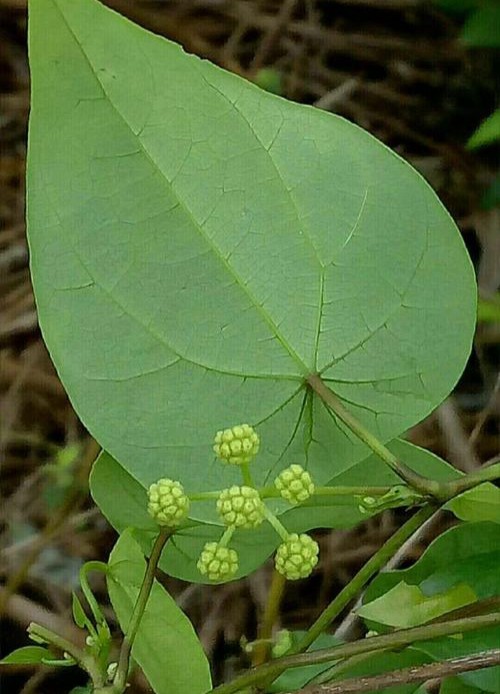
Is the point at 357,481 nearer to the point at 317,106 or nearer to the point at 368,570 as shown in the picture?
the point at 368,570

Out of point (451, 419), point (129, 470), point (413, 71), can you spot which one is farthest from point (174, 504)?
point (413, 71)

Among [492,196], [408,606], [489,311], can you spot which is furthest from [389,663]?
[492,196]

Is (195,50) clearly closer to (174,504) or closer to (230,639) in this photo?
(230,639)

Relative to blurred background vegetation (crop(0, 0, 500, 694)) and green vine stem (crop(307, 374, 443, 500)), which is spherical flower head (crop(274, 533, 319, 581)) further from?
blurred background vegetation (crop(0, 0, 500, 694))

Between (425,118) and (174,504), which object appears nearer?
(174,504)

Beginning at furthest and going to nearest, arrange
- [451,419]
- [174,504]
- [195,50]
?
[195,50] → [451,419] → [174,504]

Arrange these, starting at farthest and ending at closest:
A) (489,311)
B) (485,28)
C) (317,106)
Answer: (317,106), (485,28), (489,311)

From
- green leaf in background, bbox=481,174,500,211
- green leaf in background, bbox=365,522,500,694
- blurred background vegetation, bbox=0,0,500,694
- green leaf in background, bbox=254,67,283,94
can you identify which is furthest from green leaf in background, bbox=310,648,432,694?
green leaf in background, bbox=254,67,283,94
